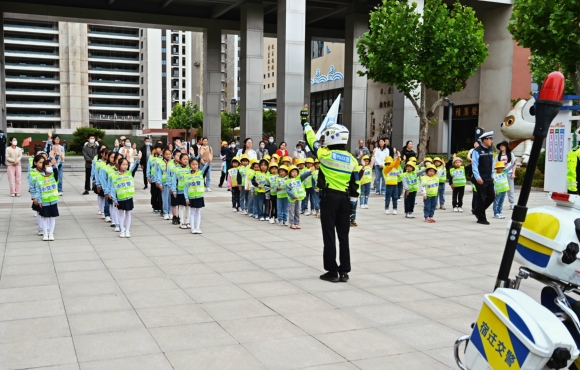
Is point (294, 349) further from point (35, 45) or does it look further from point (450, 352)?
point (35, 45)

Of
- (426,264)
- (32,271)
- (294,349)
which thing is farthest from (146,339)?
(426,264)

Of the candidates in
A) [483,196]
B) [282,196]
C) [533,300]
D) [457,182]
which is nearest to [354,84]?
[457,182]

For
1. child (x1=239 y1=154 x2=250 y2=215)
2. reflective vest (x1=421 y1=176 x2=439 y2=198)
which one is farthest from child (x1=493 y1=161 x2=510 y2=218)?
child (x1=239 y1=154 x2=250 y2=215)

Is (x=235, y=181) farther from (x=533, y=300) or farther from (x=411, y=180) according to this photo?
(x=533, y=300)

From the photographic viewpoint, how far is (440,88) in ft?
84.9

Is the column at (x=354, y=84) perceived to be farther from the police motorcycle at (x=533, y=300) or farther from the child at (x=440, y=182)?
the police motorcycle at (x=533, y=300)

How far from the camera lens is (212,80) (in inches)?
1479

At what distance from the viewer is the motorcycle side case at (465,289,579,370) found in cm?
289

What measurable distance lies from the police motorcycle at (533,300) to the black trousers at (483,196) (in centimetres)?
1036

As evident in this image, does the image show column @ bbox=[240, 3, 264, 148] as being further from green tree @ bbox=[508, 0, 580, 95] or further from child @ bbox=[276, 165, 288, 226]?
child @ bbox=[276, 165, 288, 226]

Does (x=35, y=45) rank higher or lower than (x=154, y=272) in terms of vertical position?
higher

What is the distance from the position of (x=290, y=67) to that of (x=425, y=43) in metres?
6.99

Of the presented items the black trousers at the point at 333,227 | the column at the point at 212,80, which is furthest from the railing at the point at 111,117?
the black trousers at the point at 333,227

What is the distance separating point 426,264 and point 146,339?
16.4 feet
